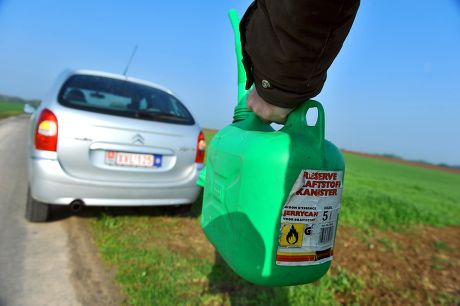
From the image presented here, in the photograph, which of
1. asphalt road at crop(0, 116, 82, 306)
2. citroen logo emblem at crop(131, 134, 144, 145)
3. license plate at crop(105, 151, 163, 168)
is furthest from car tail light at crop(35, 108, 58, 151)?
asphalt road at crop(0, 116, 82, 306)

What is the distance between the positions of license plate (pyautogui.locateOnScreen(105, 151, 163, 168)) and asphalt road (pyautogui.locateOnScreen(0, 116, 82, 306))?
0.86 m

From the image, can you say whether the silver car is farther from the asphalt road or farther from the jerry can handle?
the jerry can handle

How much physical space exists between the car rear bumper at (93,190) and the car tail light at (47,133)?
136 mm

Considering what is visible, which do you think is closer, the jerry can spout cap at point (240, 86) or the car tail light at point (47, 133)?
the jerry can spout cap at point (240, 86)

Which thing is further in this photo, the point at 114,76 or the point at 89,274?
the point at 114,76

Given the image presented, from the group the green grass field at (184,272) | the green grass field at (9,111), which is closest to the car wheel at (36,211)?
the green grass field at (184,272)

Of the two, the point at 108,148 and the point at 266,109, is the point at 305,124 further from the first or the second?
the point at 108,148

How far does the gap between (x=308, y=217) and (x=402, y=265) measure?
306 cm

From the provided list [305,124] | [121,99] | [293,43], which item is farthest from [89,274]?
[293,43]

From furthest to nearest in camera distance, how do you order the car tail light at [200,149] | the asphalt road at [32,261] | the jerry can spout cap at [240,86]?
the car tail light at [200,149] < the asphalt road at [32,261] < the jerry can spout cap at [240,86]

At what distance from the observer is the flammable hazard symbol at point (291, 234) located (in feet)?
3.20

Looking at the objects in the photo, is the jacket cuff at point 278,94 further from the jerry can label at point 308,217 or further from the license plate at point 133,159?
the license plate at point 133,159

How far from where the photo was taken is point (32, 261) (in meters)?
2.80

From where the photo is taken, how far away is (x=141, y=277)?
2.61 meters
